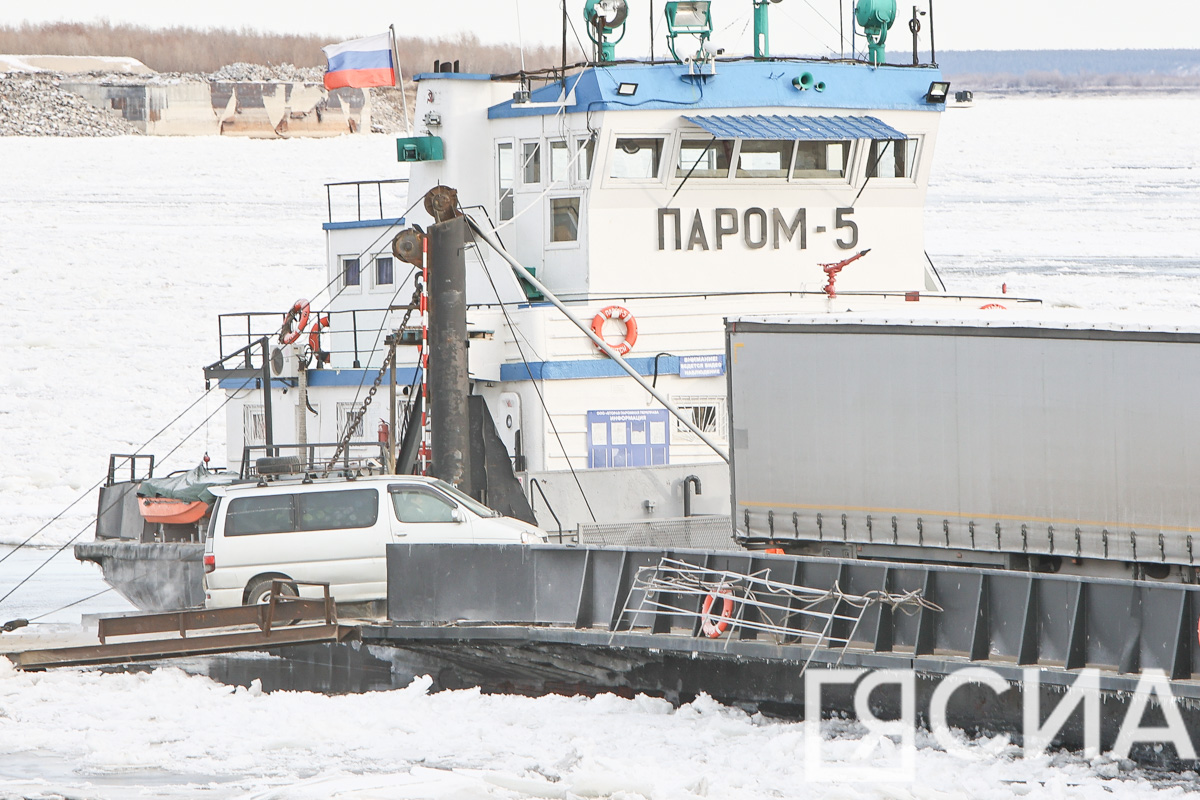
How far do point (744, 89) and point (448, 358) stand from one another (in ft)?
19.5

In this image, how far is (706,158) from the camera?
69.7ft

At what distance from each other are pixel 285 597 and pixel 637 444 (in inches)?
224

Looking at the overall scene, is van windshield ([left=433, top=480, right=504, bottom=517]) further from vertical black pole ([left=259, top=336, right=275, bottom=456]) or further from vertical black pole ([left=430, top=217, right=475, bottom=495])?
vertical black pole ([left=259, top=336, right=275, bottom=456])

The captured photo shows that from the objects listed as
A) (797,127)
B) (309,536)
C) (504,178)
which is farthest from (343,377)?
→ (797,127)

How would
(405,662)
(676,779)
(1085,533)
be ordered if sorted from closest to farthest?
(676,779) < (1085,533) < (405,662)

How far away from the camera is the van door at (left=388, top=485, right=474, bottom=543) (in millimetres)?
16141

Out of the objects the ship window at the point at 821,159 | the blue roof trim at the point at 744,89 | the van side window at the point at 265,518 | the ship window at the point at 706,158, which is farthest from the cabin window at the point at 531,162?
the van side window at the point at 265,518

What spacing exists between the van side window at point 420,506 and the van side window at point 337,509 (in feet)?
0.76

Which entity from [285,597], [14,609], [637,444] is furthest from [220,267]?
[285,597]

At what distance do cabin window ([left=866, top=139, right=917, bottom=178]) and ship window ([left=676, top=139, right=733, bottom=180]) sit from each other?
213 cm

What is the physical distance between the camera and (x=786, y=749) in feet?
43.0

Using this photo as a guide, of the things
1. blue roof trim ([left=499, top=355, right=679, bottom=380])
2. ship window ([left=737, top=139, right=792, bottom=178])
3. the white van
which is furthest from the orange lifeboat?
ship window ([left=737, top=139, right=792, bottom=178])

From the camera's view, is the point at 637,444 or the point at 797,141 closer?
the point at 637,444

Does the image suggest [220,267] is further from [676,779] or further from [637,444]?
[676,779]
